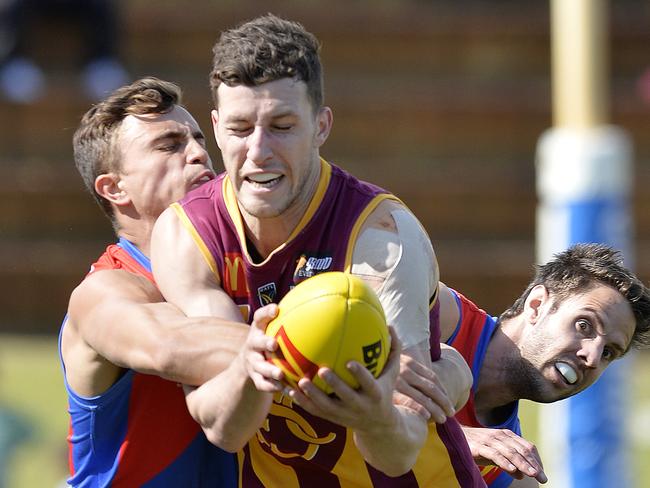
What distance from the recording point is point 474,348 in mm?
5723

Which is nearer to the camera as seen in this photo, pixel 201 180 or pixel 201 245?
pixel 201 245

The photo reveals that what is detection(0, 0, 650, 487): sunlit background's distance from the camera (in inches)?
593

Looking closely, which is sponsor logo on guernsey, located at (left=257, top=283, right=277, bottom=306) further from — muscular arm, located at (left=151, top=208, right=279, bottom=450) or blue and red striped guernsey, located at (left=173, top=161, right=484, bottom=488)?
muscular arm, located at (left=151, top=208, right=279, bottom=450)

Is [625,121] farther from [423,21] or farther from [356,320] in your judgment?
[356,320]

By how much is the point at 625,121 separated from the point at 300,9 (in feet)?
13.2

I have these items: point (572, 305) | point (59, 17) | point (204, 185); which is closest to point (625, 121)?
point (59, 17)

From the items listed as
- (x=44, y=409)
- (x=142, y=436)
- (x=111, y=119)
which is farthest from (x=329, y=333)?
(x=44, y=409)

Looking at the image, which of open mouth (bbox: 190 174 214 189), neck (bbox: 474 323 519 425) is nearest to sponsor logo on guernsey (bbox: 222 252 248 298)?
open mouth (bbox: 190 174 214 189)

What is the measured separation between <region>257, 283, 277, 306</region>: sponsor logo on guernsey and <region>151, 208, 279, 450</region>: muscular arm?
0.39 ft

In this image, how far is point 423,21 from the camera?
54.9ft

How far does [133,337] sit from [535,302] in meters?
2.03

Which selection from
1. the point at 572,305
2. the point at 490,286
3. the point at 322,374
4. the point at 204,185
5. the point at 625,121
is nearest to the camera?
the point at 322,374

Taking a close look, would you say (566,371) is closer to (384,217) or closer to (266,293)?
(384,217)

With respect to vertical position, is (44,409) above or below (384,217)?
below
